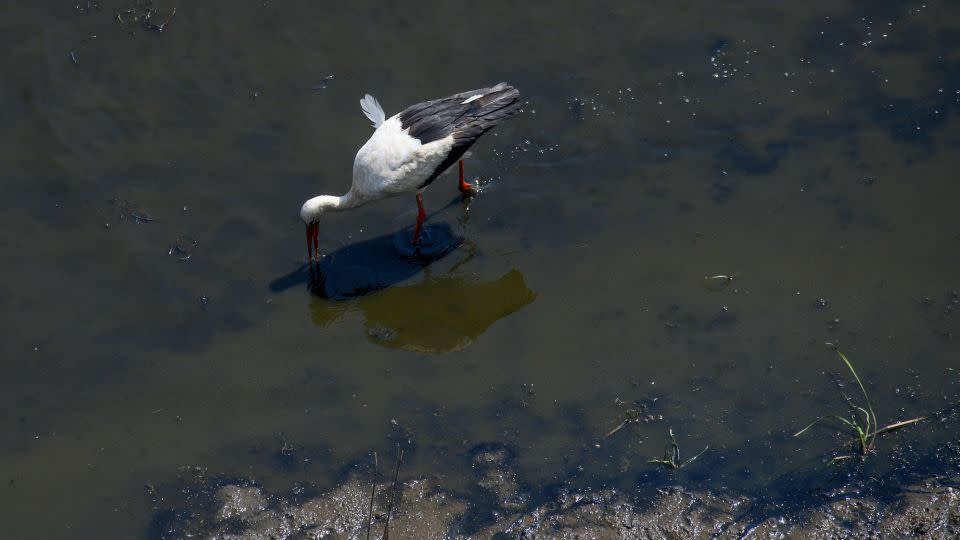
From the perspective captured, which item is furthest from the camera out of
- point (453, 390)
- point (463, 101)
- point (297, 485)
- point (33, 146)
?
point (33, 146)

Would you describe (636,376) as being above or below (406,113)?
below

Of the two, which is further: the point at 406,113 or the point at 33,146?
the point at 33,146

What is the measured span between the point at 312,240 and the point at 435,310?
1055 millimetres

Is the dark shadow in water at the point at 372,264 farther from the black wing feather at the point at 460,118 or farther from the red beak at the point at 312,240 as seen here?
the black wing feather at the point at 460,118

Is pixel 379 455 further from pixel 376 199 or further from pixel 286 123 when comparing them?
pixel 286 123

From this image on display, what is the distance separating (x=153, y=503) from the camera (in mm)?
5961

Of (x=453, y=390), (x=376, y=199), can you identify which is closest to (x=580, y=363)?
(x=453, y=390)

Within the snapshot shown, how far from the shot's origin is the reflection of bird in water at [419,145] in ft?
22.1

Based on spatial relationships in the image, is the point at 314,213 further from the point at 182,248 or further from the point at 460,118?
the point at 460,118

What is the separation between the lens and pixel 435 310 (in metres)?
6.97

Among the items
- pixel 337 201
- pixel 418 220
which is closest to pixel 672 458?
pixel 418 220

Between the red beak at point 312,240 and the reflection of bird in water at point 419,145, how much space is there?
0.14 ft

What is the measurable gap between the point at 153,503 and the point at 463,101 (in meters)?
3.40

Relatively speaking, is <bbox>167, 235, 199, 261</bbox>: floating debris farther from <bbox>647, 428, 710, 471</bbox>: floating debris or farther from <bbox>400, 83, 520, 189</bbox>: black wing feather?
<bbox>647, 428, 710, 471</bbox>: floating debris
